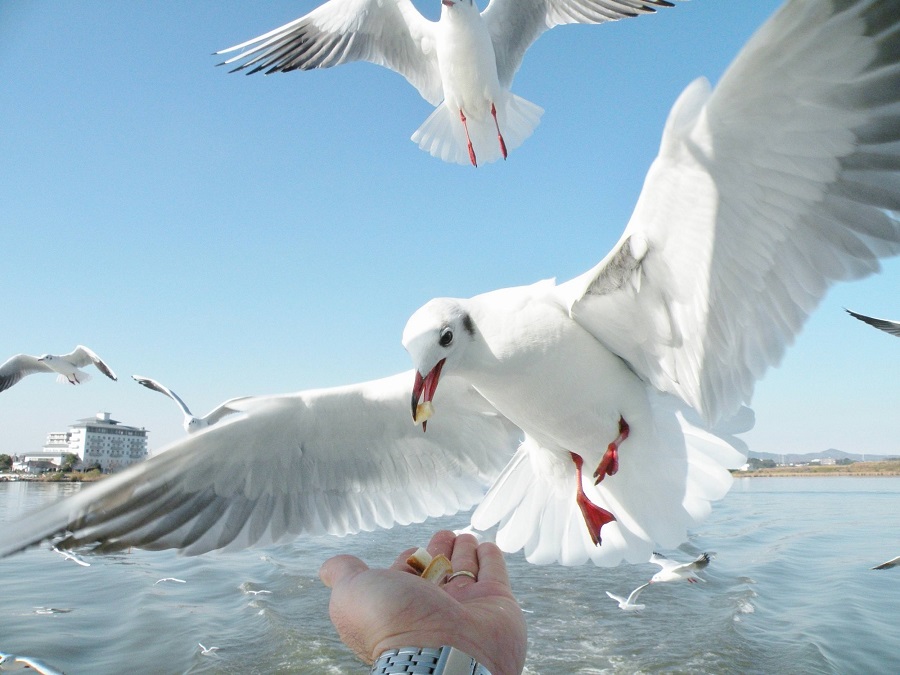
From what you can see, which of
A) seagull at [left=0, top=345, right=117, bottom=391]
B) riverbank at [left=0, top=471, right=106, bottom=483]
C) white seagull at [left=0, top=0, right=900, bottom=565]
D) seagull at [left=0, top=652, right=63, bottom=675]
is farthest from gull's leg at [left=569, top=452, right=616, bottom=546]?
riverbank at [left=0, top=471, right=106, bottom=483]

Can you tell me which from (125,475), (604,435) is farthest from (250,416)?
(604,435)

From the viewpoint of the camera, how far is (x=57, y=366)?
888 cm

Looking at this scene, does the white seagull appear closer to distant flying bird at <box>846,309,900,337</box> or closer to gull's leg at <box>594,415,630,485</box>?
gull's leg at <box>594,415,630,485</box>

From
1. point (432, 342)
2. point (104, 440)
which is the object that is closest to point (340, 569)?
point (432, 342)

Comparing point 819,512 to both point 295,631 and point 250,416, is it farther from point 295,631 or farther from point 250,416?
point 250,416

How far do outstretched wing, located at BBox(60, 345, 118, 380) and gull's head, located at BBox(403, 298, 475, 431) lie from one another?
8.73 meters

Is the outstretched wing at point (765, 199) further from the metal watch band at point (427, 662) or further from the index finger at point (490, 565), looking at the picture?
the metal watch band at point (427, 662)

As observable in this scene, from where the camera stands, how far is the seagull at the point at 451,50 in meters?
4.50

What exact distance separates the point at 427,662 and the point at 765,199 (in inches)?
45.7

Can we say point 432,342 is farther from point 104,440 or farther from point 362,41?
point 104,440

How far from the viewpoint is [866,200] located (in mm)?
1363

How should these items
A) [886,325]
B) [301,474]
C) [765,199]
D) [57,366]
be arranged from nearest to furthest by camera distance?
1. [765,199]
2. [301,474]
3. [886,325]
4. [57,366]

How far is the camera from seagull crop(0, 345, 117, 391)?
334 inches

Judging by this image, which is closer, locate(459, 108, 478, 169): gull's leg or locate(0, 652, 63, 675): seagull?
locate(0, 652, 63, 675): seagull
